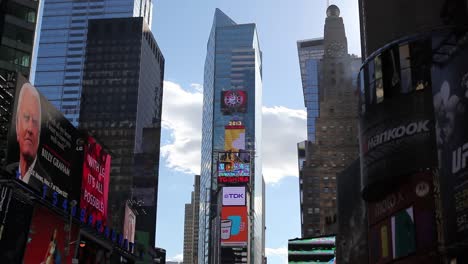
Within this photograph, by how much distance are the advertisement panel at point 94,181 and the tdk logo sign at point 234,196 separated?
12783 cm

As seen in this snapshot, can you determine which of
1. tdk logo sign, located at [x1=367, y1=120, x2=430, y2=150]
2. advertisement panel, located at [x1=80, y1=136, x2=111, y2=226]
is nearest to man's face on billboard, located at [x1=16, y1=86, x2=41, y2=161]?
advertisement panel, located at [x1=80, y1=136, x2=111, y2=226]

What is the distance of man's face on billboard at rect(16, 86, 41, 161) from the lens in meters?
48.1

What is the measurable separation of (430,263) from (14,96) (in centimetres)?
2955

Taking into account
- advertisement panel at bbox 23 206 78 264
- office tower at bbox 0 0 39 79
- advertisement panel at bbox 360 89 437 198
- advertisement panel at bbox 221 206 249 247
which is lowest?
advertisement panel at bbox 23 206 78 264

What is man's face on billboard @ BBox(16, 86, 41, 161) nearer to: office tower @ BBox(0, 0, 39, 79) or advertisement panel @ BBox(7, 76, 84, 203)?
advertisement panel @ BBox(7, 76, 84, 203)

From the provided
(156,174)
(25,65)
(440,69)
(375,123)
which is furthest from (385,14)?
(156,174)

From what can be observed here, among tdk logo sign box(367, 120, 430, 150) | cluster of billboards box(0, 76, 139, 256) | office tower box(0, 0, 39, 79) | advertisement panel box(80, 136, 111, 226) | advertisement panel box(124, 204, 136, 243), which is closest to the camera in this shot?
tdk logo sign box(367, 120, 430, 150)

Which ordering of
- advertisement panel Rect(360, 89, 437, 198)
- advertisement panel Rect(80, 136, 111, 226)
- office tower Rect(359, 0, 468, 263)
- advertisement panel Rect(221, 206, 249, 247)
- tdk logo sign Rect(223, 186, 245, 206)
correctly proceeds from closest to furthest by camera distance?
office tower Rect(359, 0, 468, 263)
advertisement panel Rect(360, 89, 437, 198)
advertisement panel Rect(80, 136, 111, 226)
advertisement panel Rect(221, 206, 249, 247)
tdk logo sign Rect(223, 186, 245, 206)

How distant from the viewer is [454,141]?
34094mm

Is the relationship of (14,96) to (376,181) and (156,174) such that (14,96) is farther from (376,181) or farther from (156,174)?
(156,174)

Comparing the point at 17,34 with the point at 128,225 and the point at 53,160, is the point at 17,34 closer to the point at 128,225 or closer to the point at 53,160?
the point at 128,225

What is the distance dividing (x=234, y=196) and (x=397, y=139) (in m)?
155

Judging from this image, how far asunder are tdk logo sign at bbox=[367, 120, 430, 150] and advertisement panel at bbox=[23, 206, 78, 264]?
2168 cm

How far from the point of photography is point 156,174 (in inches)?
7697
